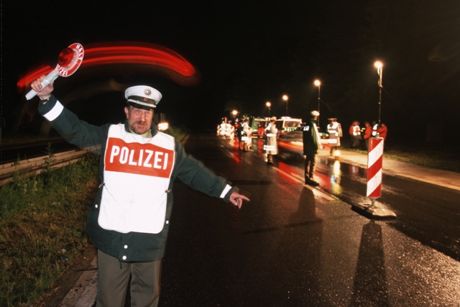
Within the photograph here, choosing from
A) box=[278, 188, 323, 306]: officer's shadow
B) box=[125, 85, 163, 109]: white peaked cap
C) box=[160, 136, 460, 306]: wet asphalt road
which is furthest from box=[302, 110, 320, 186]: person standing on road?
box=[125, 85, 163, 109]: white peaked cap

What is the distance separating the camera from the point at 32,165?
888 cm

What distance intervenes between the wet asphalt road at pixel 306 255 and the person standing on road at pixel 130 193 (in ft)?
4.05

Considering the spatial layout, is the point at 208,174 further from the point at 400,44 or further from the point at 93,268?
the point at 400,44

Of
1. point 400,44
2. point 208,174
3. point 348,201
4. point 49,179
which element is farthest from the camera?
point 400,44

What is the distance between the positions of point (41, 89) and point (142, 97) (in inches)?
27.4

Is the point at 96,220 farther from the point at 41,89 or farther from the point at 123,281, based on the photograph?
the point at 41,89

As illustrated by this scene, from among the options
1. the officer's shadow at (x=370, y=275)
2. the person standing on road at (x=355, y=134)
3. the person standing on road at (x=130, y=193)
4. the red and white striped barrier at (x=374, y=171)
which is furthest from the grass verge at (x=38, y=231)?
the person standing on road at (x=355, y=134)

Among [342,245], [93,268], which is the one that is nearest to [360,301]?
[342,245]

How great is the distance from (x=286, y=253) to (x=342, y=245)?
96 centimetres

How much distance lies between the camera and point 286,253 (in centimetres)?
639

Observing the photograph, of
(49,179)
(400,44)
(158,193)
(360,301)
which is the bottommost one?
(360,301)

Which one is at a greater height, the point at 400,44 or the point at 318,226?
the point at 400,44

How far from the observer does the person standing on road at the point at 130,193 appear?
336 cm

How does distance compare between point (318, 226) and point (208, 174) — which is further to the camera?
point (318, 226)
